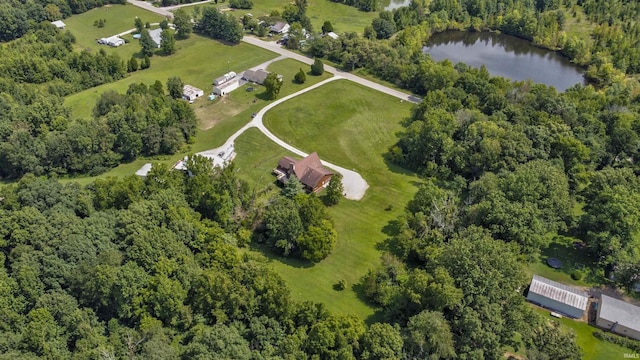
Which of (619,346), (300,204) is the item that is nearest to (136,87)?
(300,204)

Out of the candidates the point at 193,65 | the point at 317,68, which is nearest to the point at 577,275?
the point at 317,68

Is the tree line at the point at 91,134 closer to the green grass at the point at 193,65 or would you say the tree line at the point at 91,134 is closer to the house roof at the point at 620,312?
the green grass at the point at 193,65

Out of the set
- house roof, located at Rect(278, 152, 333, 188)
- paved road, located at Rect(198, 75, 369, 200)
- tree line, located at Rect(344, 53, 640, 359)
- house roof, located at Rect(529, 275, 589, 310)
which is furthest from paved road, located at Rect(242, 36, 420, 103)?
house roof, located at Rect(529, 275, 589, 310)

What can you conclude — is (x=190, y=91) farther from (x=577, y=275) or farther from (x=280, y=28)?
(x=577, y=275)

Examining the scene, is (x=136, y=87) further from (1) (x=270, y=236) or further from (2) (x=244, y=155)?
(1) (x=270, y=236)

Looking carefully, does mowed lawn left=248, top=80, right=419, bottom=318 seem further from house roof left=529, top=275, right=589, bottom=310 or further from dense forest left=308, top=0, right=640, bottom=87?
house roof left=529, top=275, right=589, bottom=310

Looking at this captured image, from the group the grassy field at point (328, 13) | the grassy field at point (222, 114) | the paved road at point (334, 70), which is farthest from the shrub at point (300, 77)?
the grassy field at point (328, 13)
